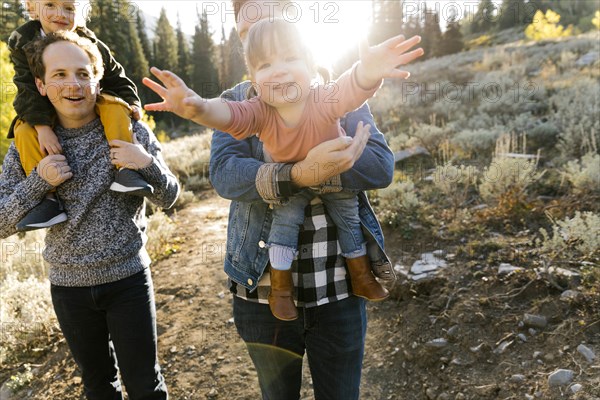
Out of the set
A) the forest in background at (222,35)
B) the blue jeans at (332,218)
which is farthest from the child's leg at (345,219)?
the forest in background at (222,35)

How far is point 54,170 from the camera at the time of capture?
2.05 meters

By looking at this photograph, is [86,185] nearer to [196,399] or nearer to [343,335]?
[343,335]

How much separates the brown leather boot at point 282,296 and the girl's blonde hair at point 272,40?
0.84m

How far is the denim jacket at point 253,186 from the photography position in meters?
1.67

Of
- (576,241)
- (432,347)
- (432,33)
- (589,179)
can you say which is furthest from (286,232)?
(432,33)

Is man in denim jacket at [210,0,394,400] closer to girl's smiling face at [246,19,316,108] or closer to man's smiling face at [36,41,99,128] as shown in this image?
girl's smiling face at [246,19,316,108]

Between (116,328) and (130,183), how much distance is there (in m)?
0.77

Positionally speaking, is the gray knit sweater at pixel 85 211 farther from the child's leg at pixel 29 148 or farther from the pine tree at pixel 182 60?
the pine tree at pixel 182 60

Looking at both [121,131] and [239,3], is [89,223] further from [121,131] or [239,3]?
[239,3]

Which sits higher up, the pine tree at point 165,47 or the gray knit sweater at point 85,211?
the pine tree at point 165,47

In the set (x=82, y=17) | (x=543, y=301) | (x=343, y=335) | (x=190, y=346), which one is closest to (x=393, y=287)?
(x=543, y=301)

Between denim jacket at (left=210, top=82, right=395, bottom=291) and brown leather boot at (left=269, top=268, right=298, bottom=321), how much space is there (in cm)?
9

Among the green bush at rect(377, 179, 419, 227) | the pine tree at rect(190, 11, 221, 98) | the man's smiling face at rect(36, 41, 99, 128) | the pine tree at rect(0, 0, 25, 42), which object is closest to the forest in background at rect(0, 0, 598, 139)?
the pine tree at rect(190, 11, 221, 98)

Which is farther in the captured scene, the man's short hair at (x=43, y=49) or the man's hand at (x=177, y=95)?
the man's short hair at (x=43, y=49)
